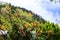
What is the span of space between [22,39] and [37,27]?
0.96 ft

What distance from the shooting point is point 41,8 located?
12.1 ft

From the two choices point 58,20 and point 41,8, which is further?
point 41,8

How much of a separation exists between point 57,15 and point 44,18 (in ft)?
1.02

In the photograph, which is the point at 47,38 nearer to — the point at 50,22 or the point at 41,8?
the point at 50,22

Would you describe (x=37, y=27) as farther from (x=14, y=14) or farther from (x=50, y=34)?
(x=14, y=14)

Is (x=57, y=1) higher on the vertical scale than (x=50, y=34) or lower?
higher

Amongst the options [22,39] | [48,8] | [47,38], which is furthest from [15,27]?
[48,8]

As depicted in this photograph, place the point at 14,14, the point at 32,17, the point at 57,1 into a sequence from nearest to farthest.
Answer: the point at 57,1, the point at 14,14, the point at 32,17

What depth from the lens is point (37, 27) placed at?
3129 mm

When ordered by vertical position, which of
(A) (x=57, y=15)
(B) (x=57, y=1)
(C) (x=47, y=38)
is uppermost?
(B) (x=57, y=1)

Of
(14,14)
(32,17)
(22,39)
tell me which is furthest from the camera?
(32,17)

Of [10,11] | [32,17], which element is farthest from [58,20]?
[10,11]

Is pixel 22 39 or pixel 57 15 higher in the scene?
pixel 57 15

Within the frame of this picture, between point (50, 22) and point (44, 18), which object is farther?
point (44, 18)
